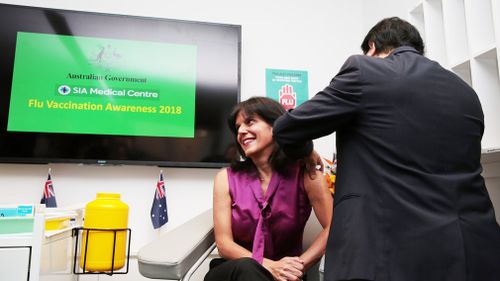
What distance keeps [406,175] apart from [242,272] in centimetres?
55

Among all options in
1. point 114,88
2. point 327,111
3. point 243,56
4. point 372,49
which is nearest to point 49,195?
point 114,88

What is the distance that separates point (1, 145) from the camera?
2123mm

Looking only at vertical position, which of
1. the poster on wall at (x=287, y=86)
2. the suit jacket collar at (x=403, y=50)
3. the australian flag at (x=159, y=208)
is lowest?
the australian flag at (x=159, y=208)

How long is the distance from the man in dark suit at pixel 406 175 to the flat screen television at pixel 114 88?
137 centimetres

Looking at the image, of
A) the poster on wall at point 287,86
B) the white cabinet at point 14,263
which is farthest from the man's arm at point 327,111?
the poster on wall at point 287,86

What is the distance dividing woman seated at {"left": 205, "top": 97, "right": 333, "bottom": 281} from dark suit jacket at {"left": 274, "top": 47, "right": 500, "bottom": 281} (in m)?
0.41

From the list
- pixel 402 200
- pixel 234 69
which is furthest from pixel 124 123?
pixel 402 200

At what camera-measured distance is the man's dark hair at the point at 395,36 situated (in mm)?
1169

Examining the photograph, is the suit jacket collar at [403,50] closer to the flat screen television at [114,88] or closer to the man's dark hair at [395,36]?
the man's dark hair at [395,36]

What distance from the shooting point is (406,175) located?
943 millimetres

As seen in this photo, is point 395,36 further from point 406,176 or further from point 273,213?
point 273,213

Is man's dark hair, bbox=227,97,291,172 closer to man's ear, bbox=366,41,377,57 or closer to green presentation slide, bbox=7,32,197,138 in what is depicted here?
man's ear, bbox=366,41,377,57

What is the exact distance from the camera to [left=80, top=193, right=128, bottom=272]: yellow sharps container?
1.45 meters

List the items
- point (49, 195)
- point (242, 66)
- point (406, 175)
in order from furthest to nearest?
1. point (242, 66)
2. point (49, 195)
3. point (406, 175)
